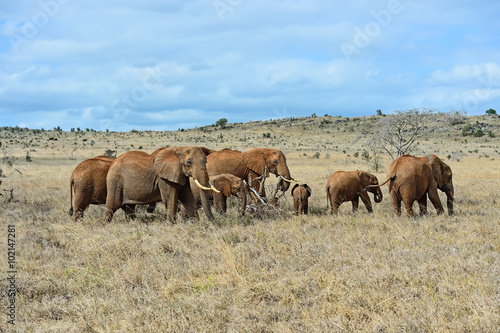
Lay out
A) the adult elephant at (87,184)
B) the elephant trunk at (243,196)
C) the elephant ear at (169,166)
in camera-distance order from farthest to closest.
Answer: the elephant trunk at (243,196)
the adult elephant at (87,184)
the elephant ear at (169,166)

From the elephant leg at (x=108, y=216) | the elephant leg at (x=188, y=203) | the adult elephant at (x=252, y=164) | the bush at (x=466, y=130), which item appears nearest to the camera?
the elephant leg at (x=188, y=203)

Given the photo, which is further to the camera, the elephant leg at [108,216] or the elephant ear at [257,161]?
the elephant ear at [257,161]

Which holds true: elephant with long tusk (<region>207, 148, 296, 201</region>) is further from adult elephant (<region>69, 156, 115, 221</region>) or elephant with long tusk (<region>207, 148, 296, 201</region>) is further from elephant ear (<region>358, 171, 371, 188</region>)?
adult elephant (<region>69, 156, 115, 221</region>)

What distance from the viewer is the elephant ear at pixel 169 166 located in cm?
926

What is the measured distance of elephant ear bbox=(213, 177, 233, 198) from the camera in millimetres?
10984

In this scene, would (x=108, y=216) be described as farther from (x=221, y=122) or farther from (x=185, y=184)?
(x=221, y=122)

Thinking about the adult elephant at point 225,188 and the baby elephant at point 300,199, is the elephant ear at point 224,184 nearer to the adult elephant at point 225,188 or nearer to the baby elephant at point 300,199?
the adult elephant at point 225,188

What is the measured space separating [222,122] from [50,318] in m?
97.0

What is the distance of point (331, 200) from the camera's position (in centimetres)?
1145

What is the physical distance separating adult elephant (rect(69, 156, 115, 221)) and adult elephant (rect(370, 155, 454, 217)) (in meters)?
6.38

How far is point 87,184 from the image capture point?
33.6 feet

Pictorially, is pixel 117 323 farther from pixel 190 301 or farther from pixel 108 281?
pixel 108 281

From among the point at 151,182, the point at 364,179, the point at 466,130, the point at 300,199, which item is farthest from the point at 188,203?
the point at 466,130

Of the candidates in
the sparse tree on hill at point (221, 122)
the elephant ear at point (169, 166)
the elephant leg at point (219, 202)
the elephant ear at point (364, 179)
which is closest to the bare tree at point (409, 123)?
the elephant ear at point (364, 179)
